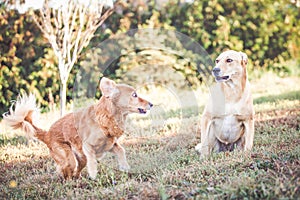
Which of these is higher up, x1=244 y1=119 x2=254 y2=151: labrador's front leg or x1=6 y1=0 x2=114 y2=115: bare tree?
x1=6 y1=0 x2=114 y2=115: bare tree

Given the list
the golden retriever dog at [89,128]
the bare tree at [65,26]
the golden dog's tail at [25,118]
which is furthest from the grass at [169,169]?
the bare tree at [65,26]

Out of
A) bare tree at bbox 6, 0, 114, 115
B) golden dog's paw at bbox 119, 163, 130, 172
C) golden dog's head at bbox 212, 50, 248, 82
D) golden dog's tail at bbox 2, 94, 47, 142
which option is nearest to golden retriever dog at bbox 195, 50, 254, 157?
golden dog's head at bbox 212, 50, 248, 82

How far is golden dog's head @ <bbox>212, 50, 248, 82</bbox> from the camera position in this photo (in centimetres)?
483

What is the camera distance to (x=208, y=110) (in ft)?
16.5

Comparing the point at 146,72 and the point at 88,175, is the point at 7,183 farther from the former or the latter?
the point at 146,72

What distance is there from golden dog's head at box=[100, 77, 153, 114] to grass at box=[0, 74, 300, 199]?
0.22m

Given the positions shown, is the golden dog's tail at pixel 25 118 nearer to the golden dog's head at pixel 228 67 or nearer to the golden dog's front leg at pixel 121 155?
the golden dog's front leg at pixel 121 155

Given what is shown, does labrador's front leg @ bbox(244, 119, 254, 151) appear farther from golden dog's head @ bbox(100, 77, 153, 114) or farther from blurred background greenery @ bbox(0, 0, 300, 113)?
blurred background greenery @ bbox(0, 0, 300, 113)

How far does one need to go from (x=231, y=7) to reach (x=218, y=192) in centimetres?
924

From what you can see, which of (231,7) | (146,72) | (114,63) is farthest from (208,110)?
(231,7)

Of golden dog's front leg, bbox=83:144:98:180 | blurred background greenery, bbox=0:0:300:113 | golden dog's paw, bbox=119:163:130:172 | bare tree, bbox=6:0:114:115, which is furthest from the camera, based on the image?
blurred background greenery, bbox=0:0:300:113

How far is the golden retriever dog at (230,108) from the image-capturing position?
191 inches

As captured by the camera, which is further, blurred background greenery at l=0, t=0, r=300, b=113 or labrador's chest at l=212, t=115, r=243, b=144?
blurred background greenery at l=0, t=0, r=300, b=113

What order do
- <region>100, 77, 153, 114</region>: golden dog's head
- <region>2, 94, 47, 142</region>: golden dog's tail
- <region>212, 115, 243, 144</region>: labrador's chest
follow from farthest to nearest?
1. <region>212, 115, 243, 144</region>: labrador's chest
2. <region>2, 94, 47, 142</region>: golden dog's tail
3. <region>100, 77, 153, 114</region>: golden dog's head
